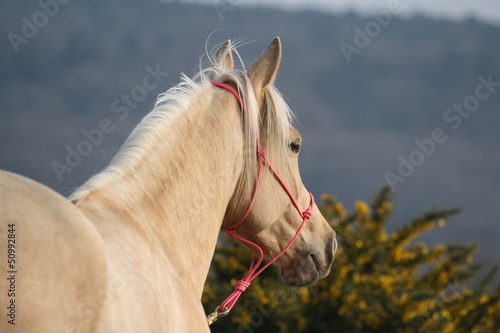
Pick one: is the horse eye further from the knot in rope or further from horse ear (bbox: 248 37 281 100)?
the knot in rope

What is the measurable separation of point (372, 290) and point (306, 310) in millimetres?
771

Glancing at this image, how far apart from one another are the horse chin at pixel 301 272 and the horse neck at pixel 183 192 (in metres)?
0.61

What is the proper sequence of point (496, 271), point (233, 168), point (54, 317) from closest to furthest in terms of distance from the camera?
point (54, 317) → point (233, 168) → point (496, 271)

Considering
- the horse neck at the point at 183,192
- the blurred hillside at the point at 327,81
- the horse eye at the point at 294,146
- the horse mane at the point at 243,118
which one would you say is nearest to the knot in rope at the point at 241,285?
the horse neck at the point at 183,192

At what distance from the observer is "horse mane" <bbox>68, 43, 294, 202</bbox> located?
2555 millimetres

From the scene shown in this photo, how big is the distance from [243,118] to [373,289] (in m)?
4.40

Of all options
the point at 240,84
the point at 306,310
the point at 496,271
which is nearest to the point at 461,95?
the point at 496,271

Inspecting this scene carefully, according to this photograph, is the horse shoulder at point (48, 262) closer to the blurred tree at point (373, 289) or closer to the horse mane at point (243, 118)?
the horse mane at point (243, 118)

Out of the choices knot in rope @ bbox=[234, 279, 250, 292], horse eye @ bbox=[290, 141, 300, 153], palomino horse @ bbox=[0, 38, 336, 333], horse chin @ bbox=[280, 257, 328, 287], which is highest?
horse eye @ bbox=[290, 141, 300, 153]

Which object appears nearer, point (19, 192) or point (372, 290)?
point (19, 192)

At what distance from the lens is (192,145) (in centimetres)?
271

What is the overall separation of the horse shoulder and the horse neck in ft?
1.12

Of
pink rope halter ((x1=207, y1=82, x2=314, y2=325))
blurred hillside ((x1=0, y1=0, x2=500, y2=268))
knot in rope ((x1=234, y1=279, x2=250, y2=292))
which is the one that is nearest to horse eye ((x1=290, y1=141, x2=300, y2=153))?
pink rope halter ((x1=207, y1=82, x2=314, y2=325))

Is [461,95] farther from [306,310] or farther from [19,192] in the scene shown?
[19,192]
